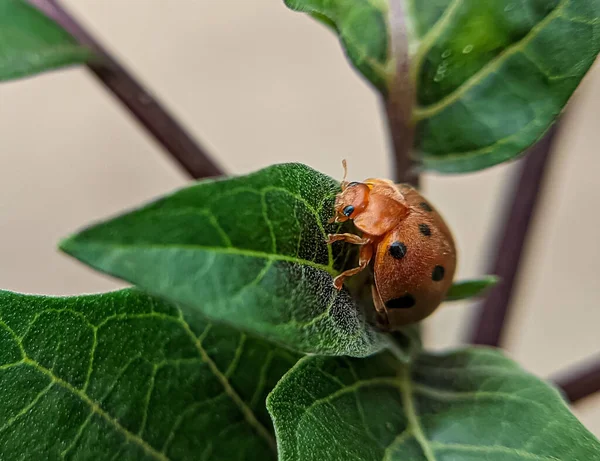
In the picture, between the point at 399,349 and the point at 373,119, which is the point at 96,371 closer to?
the point at 399,349

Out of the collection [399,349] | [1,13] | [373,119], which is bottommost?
[373,119]

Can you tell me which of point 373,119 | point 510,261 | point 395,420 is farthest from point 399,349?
point 373,119

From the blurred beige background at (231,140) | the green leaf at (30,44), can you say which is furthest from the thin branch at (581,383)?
the blurred beige background at (231,140)

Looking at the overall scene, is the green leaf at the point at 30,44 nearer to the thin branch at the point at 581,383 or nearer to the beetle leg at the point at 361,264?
the beetle leg at the point at 361,264

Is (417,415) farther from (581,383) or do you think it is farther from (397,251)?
(581,383)

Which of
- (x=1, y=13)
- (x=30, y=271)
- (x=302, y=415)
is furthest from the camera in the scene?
(x=30, y=271)

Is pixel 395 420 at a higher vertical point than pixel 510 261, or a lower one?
higher

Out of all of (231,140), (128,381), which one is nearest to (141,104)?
(128,381)
